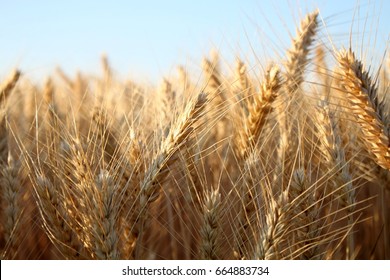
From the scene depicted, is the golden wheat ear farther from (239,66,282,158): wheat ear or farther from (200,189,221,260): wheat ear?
(200,189,221,260): wheat ear

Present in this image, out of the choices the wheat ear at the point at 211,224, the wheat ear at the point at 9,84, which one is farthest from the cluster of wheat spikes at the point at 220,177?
the wheat ear at the point at 9,84

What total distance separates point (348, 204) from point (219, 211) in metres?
0.55

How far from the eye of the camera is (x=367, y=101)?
1.52m

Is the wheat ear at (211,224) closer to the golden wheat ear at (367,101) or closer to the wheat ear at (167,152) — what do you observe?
the wheat ear at (167,152)

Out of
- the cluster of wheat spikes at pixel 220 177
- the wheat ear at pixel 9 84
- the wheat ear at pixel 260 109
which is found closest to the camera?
the cluster of wheat spikes at pixel 220 177

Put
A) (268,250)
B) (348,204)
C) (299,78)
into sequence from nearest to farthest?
(268,250) → (348,204) → (299,78)

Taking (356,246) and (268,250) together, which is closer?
(268,250)

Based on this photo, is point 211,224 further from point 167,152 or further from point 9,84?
point 9,84

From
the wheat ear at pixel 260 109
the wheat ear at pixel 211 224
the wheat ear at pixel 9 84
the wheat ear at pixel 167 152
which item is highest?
the wheat ear at pixel 9 84

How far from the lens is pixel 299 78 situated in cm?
197

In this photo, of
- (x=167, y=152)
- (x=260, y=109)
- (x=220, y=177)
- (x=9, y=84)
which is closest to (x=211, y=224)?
(x=220, y=177)

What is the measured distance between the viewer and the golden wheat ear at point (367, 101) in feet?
4.98

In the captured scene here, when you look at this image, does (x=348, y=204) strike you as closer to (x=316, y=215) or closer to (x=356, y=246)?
(x=316, y=215)

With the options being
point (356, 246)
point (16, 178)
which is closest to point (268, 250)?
point (16, 178)
